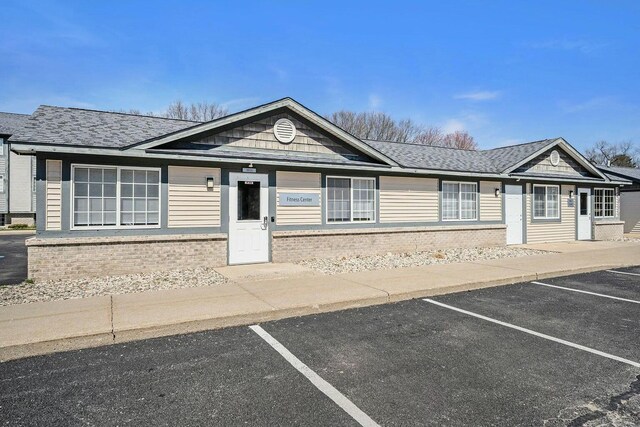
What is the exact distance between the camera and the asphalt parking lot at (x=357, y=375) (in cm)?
335

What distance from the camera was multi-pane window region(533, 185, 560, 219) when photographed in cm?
1705

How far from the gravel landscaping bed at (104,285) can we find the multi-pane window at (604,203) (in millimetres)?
19210

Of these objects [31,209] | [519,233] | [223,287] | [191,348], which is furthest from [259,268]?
[31,209]

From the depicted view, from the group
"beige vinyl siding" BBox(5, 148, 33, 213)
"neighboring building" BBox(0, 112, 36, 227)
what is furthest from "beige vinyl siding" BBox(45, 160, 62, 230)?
"beige vinyl siding" BBox(5, 148, 33, 213)

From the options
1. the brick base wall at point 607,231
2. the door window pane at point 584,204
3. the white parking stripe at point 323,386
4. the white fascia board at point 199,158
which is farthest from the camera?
the brick base wall at point 607,231

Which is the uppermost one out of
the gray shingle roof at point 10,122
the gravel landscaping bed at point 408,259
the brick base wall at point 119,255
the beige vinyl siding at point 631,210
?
the gray shingle roof at point 10,122

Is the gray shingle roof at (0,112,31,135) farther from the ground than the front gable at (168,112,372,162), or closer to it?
farther from the ground

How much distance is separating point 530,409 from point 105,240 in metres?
9.22

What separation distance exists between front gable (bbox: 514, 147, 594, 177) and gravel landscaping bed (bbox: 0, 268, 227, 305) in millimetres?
13612

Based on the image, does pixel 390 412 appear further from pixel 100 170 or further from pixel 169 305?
pixel 100 170

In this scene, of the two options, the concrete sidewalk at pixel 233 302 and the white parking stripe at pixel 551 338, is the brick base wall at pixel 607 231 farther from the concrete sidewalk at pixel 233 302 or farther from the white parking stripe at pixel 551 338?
the white parking stripe at pixel 551 338

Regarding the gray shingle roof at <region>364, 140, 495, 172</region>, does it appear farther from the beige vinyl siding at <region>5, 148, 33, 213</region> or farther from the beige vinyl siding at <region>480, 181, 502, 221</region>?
the beige vinyl siding at <region>5, 148, 33, 213</region>

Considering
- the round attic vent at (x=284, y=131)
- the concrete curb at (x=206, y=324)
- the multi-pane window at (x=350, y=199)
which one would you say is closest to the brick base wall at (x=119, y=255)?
the round attic vent at (x=284, y=131)

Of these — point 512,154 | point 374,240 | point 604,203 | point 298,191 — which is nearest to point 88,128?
point 298,191
